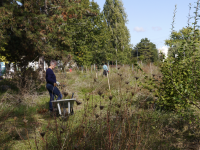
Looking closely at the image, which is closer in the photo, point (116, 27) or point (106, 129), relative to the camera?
point (106, 129)

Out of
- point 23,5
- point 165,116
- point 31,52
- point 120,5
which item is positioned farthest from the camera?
point 120,5

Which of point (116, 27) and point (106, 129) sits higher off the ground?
point (116, 27)

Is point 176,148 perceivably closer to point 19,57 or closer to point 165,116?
point 165,116

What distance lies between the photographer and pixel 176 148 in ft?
11.8

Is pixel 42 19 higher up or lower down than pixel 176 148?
higher up

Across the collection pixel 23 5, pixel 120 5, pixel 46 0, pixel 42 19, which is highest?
pixel 120 5

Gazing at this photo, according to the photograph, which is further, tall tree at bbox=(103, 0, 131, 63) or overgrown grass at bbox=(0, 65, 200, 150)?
tall tree at bbox=(103, 0, 131, 63)

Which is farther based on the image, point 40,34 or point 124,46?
point 124,46

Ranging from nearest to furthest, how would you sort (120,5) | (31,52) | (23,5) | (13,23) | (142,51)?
(13,23)
(23,5)
(31,52)
(120,5)
(142,51)

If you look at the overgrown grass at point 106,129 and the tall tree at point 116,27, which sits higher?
the tall tree at point 116,27

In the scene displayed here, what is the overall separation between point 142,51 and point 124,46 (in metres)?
32.7

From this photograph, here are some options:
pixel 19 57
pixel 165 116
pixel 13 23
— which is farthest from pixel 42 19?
pixel 165 116

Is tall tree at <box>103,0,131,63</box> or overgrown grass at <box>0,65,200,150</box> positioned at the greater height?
tall tree at <box>103,0,131,63</box>

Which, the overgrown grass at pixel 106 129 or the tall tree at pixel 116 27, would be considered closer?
the overgrown grass at pixel 106 129
